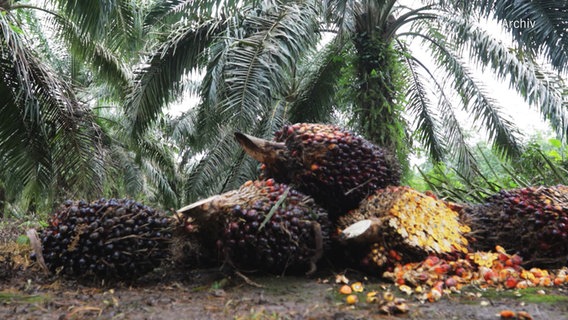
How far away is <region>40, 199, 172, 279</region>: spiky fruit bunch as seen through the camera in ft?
7.36

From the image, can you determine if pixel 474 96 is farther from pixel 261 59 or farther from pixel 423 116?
pixel 261 59

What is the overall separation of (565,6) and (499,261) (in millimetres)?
3101

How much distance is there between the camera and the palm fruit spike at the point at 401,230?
2.40 m

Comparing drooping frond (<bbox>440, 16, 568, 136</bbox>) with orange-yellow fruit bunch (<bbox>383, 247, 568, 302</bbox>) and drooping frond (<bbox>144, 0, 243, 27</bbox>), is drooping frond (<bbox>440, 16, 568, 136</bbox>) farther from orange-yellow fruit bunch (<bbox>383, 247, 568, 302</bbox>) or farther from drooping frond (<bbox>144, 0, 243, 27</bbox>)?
orange-yellow fruit bunch (<bbox>383, 247, 568, 302</bbox>)

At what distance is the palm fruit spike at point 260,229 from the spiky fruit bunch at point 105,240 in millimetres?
208

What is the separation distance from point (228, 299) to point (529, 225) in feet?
5.57

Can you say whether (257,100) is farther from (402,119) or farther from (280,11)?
(402,119)

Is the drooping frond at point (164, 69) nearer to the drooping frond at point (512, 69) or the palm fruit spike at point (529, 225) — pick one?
the drooping frond at point (512, 69)

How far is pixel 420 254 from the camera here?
7.88 feet

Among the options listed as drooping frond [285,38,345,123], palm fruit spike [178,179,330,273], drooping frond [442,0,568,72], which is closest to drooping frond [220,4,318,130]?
drooping frond [285,38,345,123]

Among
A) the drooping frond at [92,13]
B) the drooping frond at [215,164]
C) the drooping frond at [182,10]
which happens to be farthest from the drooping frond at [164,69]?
the drooping frond at [215,164]

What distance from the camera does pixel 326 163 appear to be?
2.71 m

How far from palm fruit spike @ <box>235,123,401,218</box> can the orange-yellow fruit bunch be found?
1.96 ft

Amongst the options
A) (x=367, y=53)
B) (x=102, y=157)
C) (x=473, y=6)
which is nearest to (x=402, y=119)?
(x=367, y=53)
